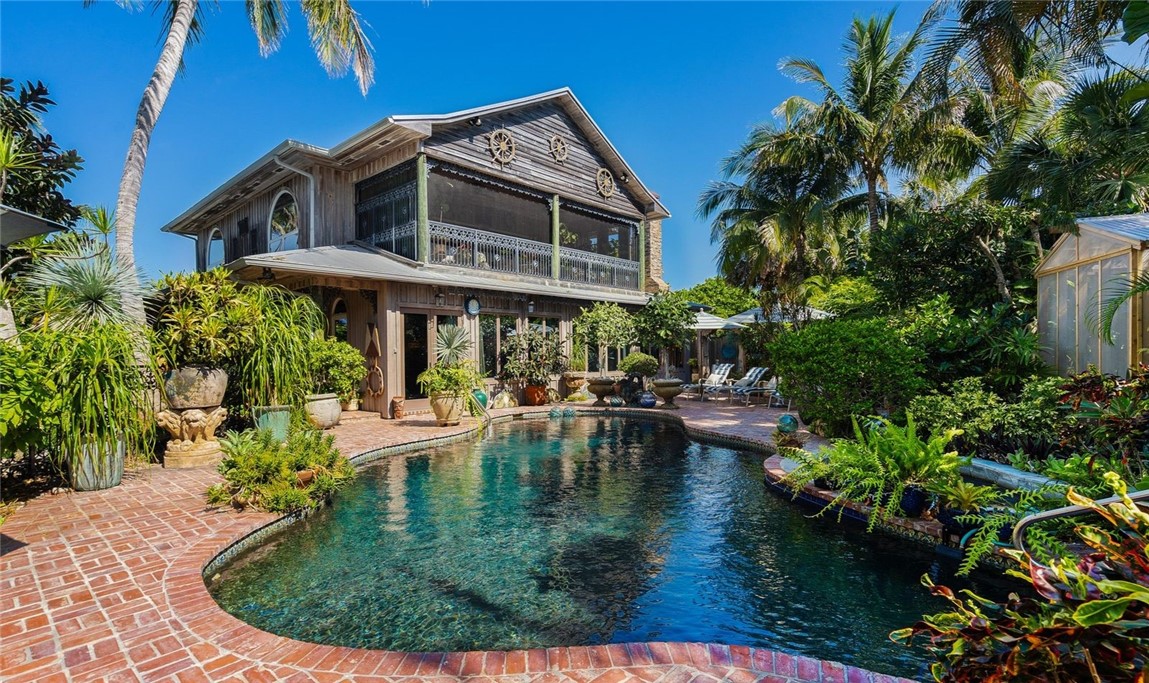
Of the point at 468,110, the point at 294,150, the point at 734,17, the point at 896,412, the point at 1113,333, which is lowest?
the point at 896,412

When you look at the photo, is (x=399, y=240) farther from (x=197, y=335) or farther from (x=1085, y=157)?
(x=1085, y=157)

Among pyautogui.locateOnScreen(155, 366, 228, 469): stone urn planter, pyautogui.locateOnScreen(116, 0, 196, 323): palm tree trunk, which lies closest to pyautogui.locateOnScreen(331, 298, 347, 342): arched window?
pyautogui.locateOnScreen(116, 0, 196, 323): palm tree trunk

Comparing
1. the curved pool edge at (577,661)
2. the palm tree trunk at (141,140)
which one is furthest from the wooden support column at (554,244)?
the curved pool edge at (577,661)

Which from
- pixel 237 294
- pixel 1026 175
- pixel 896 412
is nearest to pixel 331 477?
pixel 237 294

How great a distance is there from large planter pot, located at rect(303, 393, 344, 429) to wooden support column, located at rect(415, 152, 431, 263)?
421 cm

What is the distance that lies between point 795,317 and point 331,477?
50.4 ft

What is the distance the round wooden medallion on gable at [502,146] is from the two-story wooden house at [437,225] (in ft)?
0.12

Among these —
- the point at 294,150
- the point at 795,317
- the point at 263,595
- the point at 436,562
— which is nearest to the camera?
the point at 263,595

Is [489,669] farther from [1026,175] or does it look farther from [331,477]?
[1026,175]

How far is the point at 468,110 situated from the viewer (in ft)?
44.0

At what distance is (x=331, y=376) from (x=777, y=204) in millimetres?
14099

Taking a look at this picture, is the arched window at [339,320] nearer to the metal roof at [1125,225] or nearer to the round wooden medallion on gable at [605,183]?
the round wooden medallion on gable at [605,183]

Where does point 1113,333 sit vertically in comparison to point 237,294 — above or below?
below

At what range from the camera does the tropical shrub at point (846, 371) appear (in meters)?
7.07
